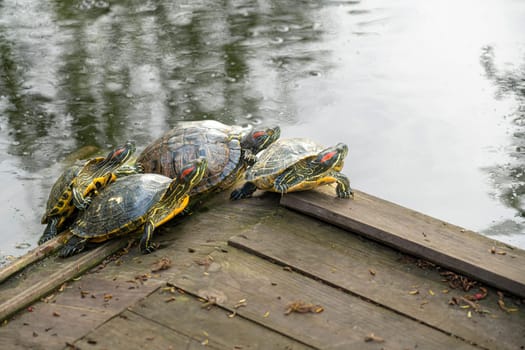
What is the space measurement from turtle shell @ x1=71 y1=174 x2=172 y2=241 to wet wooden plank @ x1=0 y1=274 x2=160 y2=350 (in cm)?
38

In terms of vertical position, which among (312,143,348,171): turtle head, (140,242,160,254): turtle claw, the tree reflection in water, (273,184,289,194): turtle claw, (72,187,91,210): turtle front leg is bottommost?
the tree reflection in water

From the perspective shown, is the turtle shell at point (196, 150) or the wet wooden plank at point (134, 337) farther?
the turtle shell at point (196, 150)

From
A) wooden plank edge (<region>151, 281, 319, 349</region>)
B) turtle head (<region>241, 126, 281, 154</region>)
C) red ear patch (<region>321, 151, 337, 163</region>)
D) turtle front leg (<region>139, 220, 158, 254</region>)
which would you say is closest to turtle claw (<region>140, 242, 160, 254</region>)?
turtle front leg (<region>139, 220, 158, 254</region>)

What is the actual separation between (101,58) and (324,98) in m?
2.29

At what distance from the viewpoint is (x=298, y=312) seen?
98.7 inches

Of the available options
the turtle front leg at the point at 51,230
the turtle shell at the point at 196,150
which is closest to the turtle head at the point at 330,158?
the turtle shell at the point at 196,150

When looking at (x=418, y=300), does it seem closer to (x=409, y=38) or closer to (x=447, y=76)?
(x=447, y=76)

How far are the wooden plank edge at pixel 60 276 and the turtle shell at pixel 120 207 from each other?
7 centimetres

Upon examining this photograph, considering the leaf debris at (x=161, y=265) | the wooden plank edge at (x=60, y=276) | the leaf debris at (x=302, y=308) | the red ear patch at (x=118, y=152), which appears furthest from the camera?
the red ear patch at (x=118, y=152)

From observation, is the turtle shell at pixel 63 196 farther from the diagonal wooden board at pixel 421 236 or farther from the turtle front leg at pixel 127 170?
the diagonal wooden board at pixel 421 236

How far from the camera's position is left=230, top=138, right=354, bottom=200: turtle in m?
3.18

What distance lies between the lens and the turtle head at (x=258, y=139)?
12.6 feet

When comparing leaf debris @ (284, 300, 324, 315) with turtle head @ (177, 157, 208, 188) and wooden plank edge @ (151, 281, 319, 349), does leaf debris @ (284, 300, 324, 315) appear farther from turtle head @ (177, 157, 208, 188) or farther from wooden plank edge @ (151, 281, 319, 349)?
turtle head @ (177, 157, 208, 188)

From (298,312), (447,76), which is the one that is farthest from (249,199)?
(447,76)
